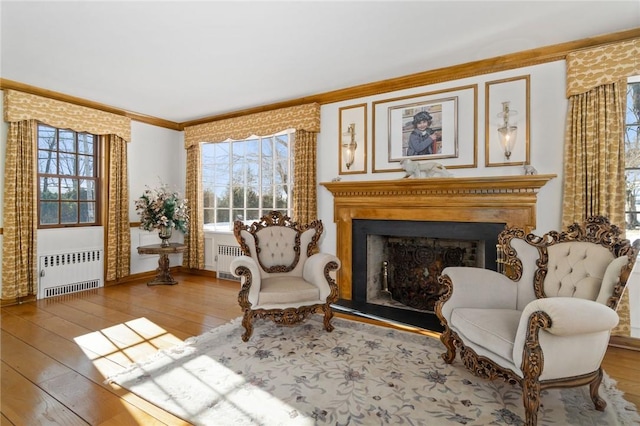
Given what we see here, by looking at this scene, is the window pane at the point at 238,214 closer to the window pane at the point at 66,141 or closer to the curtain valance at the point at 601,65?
the window pane at the point at 66,141

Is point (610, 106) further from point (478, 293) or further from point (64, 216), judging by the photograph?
point (64, 216)

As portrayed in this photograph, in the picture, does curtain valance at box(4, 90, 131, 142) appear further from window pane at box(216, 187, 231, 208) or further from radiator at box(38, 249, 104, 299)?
radiator at box(38, 249, 104, 299)

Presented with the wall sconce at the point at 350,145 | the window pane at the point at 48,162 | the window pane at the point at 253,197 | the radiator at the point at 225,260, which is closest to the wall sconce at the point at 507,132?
the wall sconce at the point at 350,145

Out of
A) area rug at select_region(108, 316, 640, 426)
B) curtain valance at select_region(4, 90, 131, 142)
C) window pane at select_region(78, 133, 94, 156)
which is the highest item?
curtain valance at select_region(4, 90, 131, 142)

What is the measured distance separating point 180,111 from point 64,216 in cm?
222

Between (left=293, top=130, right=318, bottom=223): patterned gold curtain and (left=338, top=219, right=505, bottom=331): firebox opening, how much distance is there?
646 millimetres

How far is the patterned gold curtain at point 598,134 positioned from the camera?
9.28ft

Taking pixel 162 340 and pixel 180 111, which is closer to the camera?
pixel 162 340

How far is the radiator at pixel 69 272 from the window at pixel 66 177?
45 cm

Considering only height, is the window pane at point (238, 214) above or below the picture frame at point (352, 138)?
below

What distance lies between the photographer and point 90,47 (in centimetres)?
305

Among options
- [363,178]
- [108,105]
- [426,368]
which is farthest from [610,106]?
[108,105]

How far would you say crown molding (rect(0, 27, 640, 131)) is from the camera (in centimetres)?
296

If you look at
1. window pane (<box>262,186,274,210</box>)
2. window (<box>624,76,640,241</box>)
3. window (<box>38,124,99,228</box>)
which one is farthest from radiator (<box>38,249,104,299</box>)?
window (<box>624,76,640,241</box>)
